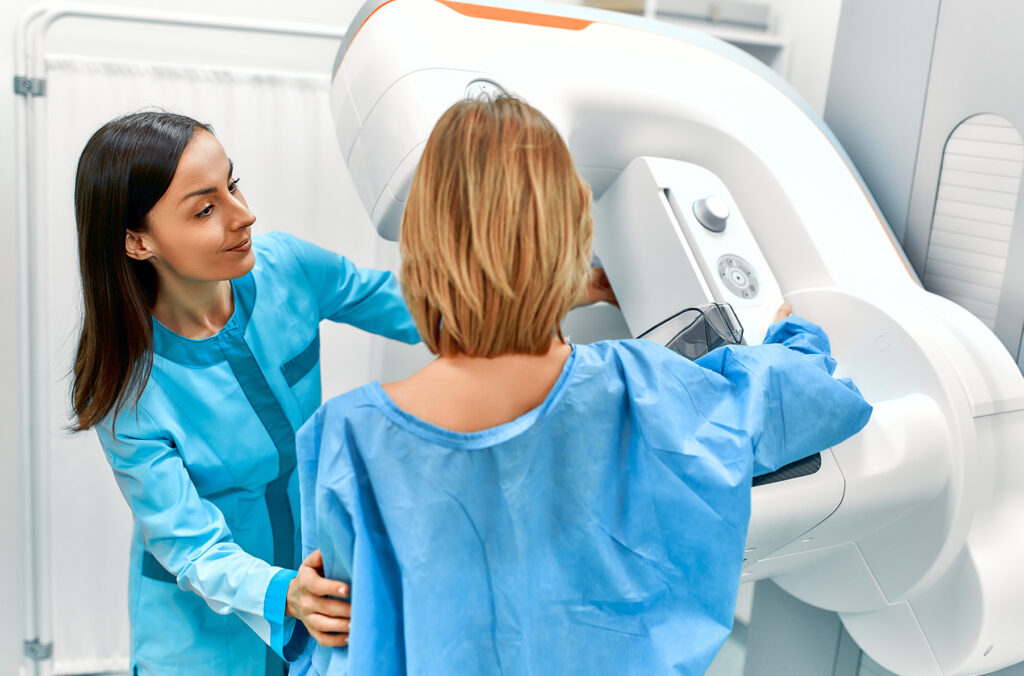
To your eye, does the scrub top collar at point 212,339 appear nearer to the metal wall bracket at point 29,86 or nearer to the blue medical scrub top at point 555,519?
the blue medical scrub top at point 555,519

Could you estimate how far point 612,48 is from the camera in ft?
3.98

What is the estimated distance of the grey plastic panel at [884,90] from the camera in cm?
128

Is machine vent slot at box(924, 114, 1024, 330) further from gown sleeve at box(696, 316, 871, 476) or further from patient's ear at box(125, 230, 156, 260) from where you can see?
patient's ear at box(125, 230, 156, 260)

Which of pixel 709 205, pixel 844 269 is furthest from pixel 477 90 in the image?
pixel 844 269

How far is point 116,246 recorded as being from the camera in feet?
3.51

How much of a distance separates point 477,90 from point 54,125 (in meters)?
1.19

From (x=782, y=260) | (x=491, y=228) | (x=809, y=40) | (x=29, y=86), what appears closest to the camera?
(x=491, y=228)

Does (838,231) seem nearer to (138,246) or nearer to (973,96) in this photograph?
(973,96)

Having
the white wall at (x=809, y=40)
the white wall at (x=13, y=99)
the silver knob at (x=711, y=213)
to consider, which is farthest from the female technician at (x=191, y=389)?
the white wall at (x=809, y=40)

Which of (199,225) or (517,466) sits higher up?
(199,225)

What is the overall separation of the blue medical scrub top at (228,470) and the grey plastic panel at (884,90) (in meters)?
0.88

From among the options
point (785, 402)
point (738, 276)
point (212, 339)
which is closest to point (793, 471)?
point (785, 402)

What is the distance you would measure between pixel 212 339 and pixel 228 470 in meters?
0.18

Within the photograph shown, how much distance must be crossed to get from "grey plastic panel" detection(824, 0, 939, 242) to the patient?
695mm
